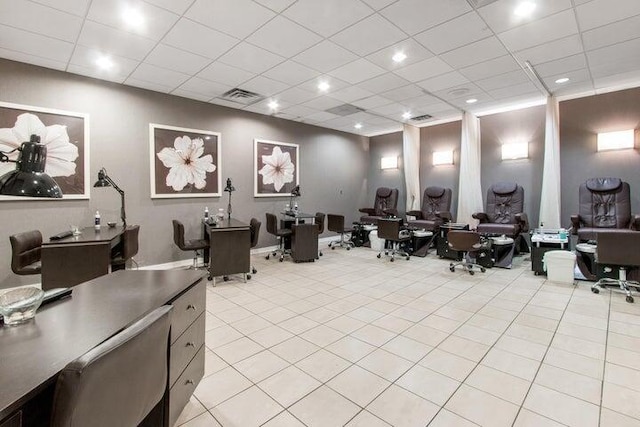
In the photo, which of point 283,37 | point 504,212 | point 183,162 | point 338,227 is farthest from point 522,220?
point 183,162

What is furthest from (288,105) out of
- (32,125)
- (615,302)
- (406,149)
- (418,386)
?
(615,302)

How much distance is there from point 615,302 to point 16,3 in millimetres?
6901

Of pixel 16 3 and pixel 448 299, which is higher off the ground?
pixel 16 3

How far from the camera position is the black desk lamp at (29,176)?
1438 mm

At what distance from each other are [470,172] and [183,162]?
568cm

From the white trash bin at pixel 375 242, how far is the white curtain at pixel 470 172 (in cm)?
180

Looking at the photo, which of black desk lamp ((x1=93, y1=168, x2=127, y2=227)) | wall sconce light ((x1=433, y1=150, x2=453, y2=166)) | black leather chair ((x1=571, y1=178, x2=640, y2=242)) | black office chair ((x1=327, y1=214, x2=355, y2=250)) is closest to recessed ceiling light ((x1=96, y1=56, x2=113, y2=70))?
black desk lamp ((x1=93, y1=168, x2=127, y2=227))

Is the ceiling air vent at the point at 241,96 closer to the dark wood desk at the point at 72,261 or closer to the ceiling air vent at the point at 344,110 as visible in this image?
the ceiling air vent at the point at 344,110

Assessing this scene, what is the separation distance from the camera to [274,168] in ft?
22.2

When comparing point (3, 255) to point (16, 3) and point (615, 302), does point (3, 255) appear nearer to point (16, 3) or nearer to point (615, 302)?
point (16, 3)

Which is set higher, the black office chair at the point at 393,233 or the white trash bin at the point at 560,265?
the black office chair at the point at 393,233

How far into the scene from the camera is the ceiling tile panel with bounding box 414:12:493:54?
313 cm

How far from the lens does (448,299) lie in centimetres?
382

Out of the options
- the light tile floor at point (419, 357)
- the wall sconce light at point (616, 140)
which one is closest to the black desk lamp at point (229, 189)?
the light tile floor at point (419, 357)
